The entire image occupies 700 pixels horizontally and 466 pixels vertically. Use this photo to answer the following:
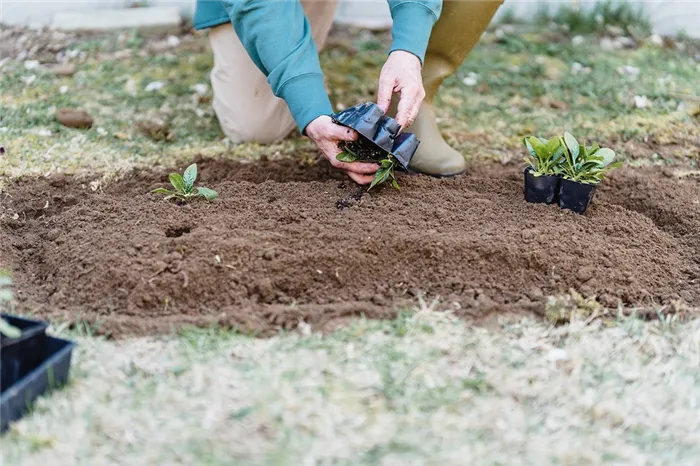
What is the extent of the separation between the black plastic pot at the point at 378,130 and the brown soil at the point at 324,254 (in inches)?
7.2

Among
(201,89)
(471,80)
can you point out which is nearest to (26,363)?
(201,89)

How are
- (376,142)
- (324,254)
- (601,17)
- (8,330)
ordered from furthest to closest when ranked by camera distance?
1. (601,17)
2. (376,142)
3. (324,254)
4. (8,330)

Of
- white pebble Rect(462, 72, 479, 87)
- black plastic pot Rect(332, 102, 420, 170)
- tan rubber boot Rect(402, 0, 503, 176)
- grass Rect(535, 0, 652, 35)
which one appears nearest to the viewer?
black plastic pot Rect(332, 102, 420, 170)

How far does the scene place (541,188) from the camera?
2.64m

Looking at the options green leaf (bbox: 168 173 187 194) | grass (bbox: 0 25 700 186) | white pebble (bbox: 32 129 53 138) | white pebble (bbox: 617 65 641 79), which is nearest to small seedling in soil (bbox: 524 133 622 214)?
grass (bbox: 0 25 700 186)

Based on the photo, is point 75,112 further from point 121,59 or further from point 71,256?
point 71,256

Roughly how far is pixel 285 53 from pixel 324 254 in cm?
77

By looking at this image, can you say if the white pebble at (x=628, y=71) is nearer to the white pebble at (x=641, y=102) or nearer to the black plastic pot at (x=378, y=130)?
the white pebble at (x=641, y=102)

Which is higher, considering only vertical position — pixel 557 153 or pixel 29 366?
pixel 557 153

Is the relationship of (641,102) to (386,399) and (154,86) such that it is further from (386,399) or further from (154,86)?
(386,399)

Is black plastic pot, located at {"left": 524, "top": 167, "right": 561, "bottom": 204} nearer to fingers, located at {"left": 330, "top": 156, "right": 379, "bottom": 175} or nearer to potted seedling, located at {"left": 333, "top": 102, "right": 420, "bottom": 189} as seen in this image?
potted seedling, located at {"left": 333, "top": 102, "right": 420, "bottom": 189}

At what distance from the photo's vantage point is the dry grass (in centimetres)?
160

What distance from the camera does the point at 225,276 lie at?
7.15 feet

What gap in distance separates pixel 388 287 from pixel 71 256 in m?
0.95
